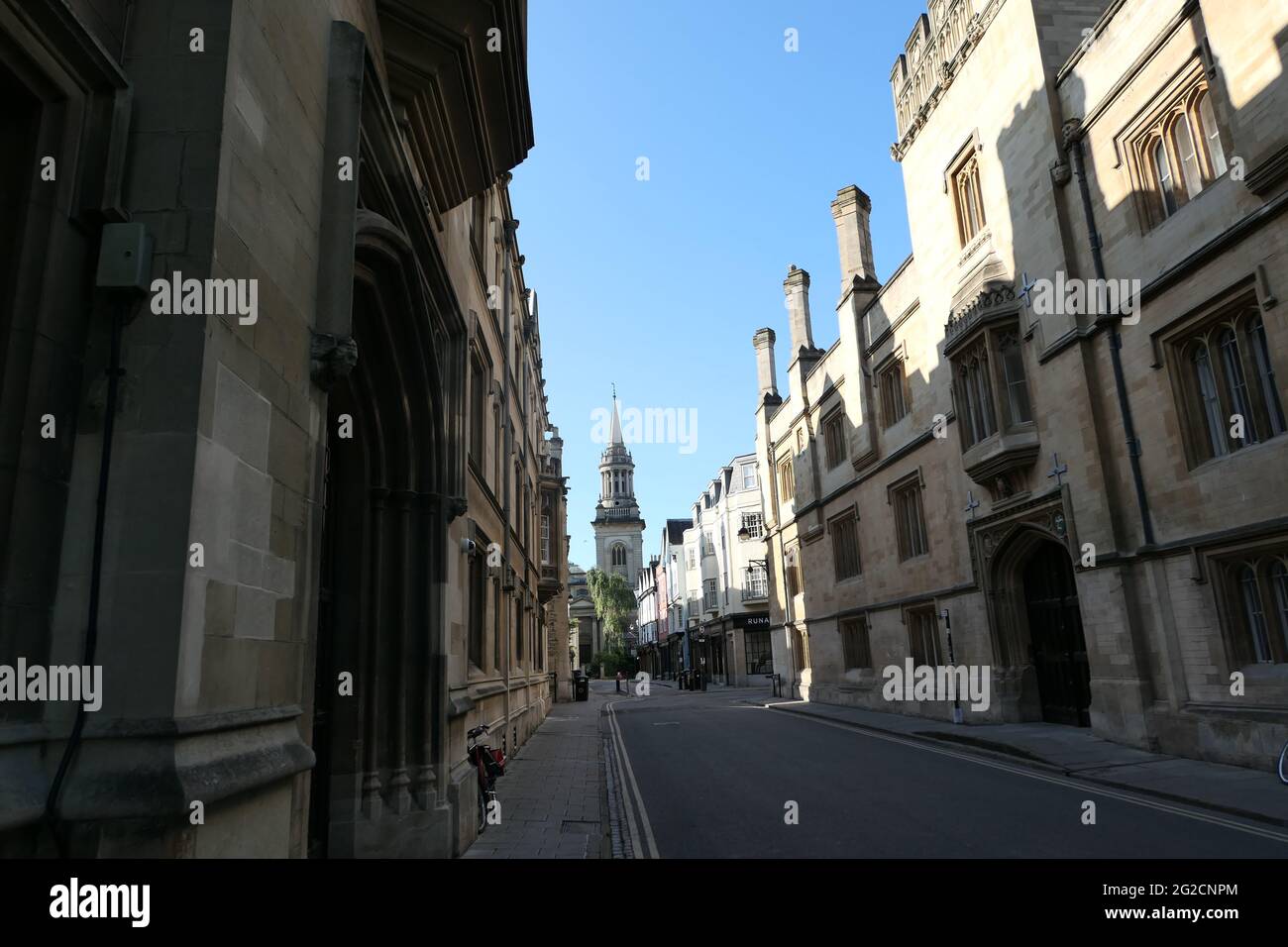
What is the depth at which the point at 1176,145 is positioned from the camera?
12.8m

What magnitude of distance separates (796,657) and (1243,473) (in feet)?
76.1

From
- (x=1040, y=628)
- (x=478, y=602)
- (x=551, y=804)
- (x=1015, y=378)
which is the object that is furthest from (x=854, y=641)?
(x=551, y=804)

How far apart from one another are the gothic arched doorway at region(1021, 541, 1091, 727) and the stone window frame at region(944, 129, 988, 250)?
7.85m

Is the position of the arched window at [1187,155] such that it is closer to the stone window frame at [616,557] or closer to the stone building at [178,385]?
the stone building at [178,385]

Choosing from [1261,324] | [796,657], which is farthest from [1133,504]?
[796,657]

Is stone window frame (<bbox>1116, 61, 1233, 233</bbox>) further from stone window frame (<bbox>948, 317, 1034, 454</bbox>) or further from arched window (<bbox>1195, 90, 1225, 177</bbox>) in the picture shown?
stone window frame (<bbox>948, 317, 1034, 454</bbox>)

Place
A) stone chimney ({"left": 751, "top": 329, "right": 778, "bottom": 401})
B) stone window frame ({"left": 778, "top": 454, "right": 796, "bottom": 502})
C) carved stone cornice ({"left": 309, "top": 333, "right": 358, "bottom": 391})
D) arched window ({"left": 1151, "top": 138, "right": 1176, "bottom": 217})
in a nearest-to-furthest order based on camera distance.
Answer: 1. carved stone cornice ({"left": 309, "top": 333, "right": 358, "bottom": 391})
2. arched window ({"left": 1151, "top": 138, "right": 1176, "bottom": 217})
3. stone window frame ({"left": 778, "top": 454, "right": 796, "bottom": 502})
4. stone chimney ({"left": 751, "top": 329, "right": 778, "bottom": 401})

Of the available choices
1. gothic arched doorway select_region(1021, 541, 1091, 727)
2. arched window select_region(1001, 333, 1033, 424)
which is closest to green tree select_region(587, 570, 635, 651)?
gothic arched doorway select_region(1021, 541, 1091, 727)

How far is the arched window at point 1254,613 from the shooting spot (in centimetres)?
1123

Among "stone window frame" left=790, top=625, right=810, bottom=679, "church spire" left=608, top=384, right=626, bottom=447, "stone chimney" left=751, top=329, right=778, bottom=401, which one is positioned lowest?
"stone window frame" left=790, top=625, right=810, bottom=679

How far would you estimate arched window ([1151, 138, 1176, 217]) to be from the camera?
42.1 feet

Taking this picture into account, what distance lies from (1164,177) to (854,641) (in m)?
17.6

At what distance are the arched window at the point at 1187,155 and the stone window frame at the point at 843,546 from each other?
592 inches

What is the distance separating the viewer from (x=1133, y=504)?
528 inches
